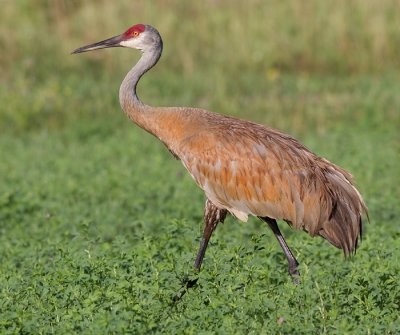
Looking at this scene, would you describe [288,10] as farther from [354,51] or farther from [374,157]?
[374,157]

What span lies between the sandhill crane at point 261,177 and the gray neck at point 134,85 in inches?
6.6

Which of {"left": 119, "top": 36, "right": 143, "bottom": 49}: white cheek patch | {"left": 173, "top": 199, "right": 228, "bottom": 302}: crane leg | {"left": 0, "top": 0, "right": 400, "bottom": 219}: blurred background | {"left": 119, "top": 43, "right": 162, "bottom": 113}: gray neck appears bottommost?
Result: {"left": 0, "top": 0, "right": 400, "bottom": 219}: blurred background

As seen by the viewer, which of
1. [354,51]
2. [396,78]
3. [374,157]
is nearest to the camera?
[374,157]

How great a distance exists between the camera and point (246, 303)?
529cm

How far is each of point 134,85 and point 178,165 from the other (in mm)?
3805

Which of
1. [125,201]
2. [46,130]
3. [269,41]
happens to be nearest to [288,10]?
[269,41]

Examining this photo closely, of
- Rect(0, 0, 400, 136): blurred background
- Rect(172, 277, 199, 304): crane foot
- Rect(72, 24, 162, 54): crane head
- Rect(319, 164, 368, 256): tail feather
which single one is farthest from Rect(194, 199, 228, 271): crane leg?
Rect(0, 0, 400, 136): blurred background

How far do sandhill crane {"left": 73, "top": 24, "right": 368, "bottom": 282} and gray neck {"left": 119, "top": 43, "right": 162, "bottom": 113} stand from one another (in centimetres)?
17

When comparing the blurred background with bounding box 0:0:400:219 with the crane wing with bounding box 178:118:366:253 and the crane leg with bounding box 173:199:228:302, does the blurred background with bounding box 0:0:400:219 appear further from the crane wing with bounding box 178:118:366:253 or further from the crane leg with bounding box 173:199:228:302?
the crane wing with bounding box 178:118:366:253

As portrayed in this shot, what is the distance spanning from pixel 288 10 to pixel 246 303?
37.4 feet

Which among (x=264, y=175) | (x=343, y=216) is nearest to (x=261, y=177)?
(x=264, y=175)

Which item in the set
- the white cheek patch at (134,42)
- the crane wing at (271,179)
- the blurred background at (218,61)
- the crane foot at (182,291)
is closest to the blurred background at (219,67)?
the blurred background at (218,61)

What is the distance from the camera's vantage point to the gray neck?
7004 mm

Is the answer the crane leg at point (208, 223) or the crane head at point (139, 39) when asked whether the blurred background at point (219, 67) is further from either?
the crane leg at point (208, 223)
